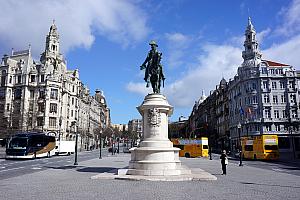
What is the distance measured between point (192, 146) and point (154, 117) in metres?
34.1

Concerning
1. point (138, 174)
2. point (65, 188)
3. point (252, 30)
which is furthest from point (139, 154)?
point (252, 30)

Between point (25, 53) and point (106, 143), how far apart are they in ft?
212

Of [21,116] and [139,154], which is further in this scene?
[21,116]

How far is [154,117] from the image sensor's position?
19.9m

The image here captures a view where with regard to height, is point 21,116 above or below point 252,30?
below

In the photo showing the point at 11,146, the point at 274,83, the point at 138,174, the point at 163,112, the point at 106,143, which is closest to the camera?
the point at 138,174

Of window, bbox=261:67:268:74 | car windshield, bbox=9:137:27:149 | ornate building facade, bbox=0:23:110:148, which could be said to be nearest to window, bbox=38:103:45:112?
ornate building facade, bbox=0:23:110:148

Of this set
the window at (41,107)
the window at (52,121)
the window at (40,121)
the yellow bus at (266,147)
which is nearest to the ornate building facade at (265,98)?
the yellow bus at (266,147)

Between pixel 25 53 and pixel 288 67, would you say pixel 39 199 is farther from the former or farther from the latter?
pixel 25 53

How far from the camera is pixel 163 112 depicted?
802 inches

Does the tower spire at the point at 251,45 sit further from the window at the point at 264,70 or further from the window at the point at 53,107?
the window at the point at 53,107

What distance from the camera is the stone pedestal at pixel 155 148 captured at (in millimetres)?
17953

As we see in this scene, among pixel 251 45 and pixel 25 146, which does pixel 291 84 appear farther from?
pixel 25 146

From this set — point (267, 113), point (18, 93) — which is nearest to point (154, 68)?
point (267, 113)
